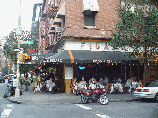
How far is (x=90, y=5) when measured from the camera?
2103cm

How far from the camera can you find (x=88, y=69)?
21953 mm

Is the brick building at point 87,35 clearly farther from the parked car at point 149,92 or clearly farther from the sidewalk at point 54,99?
the parked car at point 149,92

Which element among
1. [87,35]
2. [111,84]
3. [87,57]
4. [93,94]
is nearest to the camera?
[93,94]

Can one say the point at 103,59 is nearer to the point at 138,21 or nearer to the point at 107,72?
the point at 107,72

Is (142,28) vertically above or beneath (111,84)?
above

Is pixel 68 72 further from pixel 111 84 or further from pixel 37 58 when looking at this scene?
pixel 111 84

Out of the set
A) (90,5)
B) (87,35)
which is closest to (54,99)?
(87,35)

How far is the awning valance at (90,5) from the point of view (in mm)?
20859

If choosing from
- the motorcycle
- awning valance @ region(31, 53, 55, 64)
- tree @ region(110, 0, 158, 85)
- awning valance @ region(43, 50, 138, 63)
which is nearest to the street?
the motorcycle

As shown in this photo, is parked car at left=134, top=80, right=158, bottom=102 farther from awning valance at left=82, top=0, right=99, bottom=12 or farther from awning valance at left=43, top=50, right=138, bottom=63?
awning valance at left=82, top=0, right=99, bottom=12

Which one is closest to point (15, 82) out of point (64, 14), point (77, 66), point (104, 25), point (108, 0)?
point (77, 66)

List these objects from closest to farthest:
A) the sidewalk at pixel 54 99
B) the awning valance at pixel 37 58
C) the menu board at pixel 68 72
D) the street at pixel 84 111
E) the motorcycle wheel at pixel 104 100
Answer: the street at pixel 84 111, the motorcycle wheel at pixel 104 100, the sidewalk at pixel 54 99, the menu board at pixel 68 72, the awning valance at pixel 37 58

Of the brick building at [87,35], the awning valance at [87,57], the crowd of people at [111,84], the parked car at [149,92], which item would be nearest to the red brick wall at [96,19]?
the brick building at [87,35]

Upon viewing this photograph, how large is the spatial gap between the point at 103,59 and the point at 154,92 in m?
6.18
